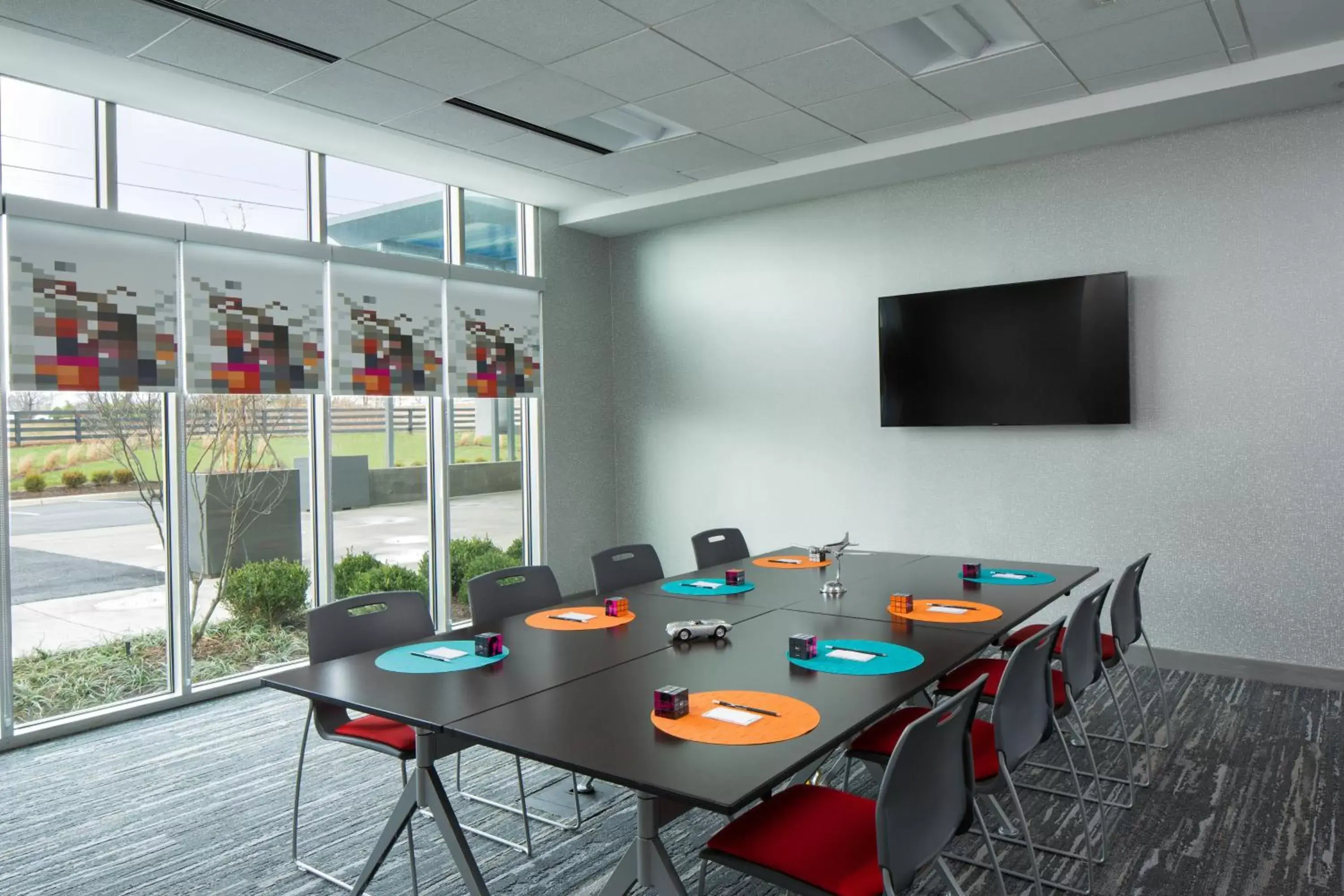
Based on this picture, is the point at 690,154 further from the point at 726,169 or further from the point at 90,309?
the point at 90,309

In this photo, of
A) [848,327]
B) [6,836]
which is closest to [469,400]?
[848,327]

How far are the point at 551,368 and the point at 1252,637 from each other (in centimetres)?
538

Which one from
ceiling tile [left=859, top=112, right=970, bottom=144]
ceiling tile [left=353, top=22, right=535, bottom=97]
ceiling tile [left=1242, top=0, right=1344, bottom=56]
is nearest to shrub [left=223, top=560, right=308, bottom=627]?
ceiling tile [left=353, top=22, right=535, bottom=97]

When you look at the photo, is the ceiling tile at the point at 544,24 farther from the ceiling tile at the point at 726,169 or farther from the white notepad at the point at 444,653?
the white notepad at the point at 444,653

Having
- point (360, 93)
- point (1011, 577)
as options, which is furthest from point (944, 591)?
point (360, 93)

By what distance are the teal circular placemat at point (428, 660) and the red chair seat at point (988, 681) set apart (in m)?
1.83

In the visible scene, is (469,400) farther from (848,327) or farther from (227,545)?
(848,327)

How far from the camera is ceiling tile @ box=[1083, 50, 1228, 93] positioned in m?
4.50

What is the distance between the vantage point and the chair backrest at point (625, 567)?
4551mm

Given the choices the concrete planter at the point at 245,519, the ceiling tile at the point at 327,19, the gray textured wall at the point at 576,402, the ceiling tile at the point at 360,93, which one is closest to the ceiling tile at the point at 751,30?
the ceiling tile at the point at 327,19

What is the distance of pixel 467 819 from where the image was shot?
3604mm

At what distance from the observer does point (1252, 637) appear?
512 cm

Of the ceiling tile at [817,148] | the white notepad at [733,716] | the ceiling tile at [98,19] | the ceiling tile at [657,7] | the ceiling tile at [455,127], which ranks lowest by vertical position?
the white notepad at [733,716]

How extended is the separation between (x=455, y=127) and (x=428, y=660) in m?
3.60
